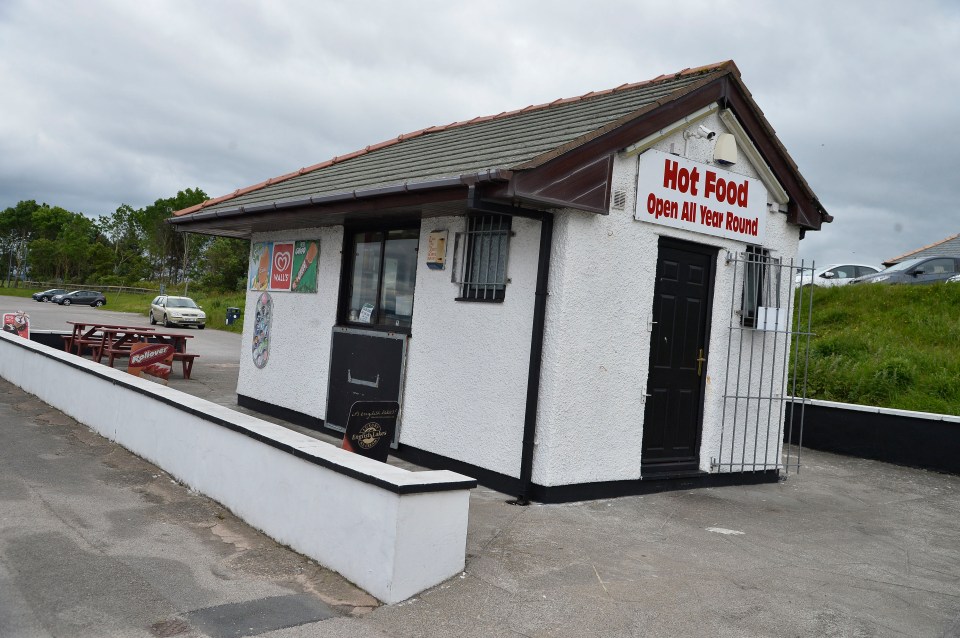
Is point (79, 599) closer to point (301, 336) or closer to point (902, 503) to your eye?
point (301, 336)

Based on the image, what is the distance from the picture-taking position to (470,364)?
297 inches

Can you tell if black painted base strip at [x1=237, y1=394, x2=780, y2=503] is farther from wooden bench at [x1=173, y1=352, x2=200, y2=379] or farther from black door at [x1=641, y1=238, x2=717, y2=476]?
wooden bench at [x1=173, y1=352, x2=200, y2=379]

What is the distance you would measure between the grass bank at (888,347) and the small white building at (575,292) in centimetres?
536

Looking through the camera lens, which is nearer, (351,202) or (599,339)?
(599,339)

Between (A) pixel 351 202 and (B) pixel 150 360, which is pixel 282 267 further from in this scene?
(B) pixel 150 360

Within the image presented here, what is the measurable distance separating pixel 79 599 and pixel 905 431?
10106 mm

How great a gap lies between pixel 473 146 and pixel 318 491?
4.75 m

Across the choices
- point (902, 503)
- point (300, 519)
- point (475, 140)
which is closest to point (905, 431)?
point (902, 503)

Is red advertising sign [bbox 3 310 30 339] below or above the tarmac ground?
above

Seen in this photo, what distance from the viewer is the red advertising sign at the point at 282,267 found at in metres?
10.6

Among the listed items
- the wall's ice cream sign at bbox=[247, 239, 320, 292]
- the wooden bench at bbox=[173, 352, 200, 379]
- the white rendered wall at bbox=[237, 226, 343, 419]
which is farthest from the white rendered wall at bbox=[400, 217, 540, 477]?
the wooden bench at bbox=[173, 352, 200, 379]

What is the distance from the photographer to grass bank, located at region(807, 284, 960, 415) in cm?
1308

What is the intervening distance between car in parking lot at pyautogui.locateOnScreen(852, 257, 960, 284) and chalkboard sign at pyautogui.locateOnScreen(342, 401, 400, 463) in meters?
22.1

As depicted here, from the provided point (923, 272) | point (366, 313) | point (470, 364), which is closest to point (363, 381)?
Result: point (366, 313)
